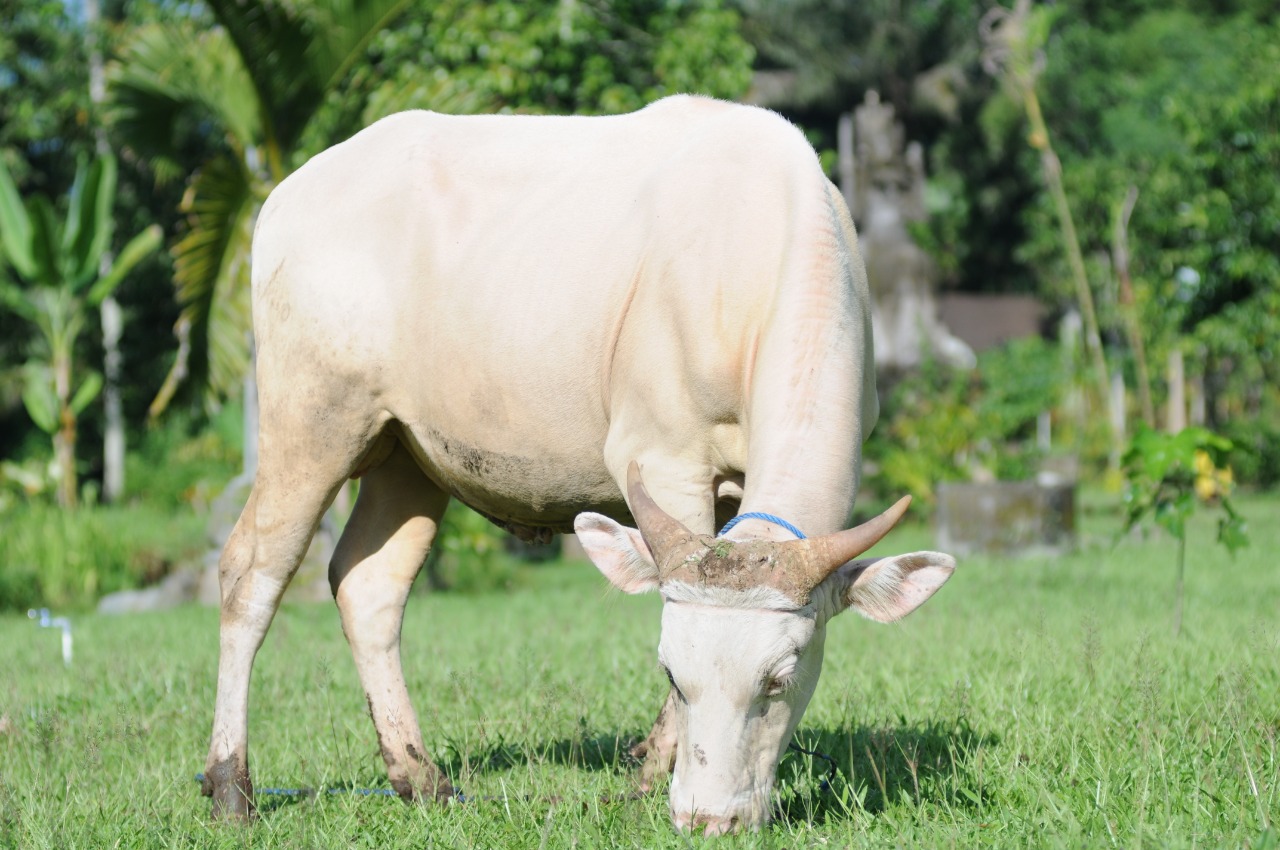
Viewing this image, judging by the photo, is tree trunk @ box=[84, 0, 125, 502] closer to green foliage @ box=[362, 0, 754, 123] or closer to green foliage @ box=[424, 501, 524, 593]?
green foliage @ box=[362, 0, 754, 123]

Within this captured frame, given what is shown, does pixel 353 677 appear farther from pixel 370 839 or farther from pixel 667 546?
pixel 667 546

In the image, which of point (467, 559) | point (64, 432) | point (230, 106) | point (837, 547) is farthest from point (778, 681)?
point (64, 432)

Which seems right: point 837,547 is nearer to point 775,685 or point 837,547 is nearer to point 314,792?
point 775,685

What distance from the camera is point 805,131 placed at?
21.3 m

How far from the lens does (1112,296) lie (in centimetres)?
2830

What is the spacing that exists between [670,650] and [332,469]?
1865 mm

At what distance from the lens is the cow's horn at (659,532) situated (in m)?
3.45

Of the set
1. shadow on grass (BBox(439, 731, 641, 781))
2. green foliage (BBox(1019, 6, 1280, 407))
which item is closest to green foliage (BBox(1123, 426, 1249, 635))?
shadow on grass (BBox(439, 731, 641, 781))

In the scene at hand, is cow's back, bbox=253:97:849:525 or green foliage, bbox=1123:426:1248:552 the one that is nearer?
cow's back, bbox=253:97:849:525

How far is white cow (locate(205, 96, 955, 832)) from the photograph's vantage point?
344cm

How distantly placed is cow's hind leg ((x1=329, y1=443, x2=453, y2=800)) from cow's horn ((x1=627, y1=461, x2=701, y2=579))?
4.98 ft

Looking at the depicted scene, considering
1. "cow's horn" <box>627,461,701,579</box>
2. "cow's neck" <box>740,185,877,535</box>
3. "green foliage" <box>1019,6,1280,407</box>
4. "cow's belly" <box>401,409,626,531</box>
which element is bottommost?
"green foliage" <box>1019,6,1280,407</box>

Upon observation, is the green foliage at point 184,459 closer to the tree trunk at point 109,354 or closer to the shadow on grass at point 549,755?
the tree trunk at point 109,354

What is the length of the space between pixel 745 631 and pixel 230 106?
28.7 feet
